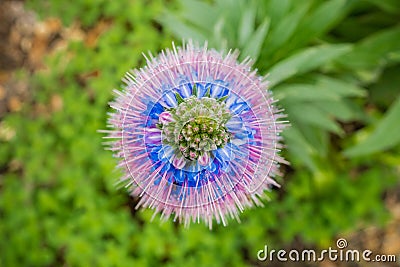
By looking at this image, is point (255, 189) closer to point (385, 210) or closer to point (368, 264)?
point (385, 210)

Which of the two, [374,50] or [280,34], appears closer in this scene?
[280,34]

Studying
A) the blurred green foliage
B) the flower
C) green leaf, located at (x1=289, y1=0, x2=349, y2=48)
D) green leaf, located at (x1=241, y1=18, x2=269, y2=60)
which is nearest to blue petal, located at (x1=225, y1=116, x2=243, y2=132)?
the flower

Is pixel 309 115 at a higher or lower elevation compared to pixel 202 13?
lower

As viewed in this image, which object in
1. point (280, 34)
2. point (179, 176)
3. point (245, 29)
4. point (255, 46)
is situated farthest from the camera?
point (280, 34)

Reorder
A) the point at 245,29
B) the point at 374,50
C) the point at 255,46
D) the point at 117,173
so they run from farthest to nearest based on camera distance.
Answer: the point at 117,173, the point at 374,50, the point at 245,29, the point at 255,46

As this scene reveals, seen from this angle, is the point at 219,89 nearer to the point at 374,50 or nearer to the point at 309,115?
the point at 309,115

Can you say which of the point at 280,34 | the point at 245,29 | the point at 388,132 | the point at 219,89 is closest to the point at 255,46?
the point at 245,29

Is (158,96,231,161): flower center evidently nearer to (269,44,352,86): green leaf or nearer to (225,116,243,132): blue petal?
(225,116,243,132): blue petal

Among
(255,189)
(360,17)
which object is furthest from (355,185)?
(255,189)
